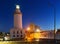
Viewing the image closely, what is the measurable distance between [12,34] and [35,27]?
13.4 metres

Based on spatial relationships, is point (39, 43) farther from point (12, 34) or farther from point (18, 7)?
point (18, 7)

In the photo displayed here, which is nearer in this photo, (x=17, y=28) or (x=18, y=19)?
(x=18, y=19)

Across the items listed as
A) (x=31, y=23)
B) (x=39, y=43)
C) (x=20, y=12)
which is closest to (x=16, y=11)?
(x=20, y=12)

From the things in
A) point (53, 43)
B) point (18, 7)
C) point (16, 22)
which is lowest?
point (53, 43)

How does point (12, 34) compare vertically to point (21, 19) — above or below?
below

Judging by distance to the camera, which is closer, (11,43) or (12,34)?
(11,43)

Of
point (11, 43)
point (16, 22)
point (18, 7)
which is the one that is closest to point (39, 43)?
point (11, 43)

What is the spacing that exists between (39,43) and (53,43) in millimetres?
2567

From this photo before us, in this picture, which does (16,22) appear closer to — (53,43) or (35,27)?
(35,27)

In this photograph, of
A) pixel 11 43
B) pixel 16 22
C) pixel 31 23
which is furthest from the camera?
pixel 31 23

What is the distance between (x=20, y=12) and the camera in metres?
109

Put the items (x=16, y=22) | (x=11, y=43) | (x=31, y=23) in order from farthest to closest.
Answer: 1. (x=31, y=23)
2. (x=16, y=22)
3. (x=11, y=43)

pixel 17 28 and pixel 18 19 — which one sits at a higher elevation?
pixel 18 19

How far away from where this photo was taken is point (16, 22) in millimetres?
105500
